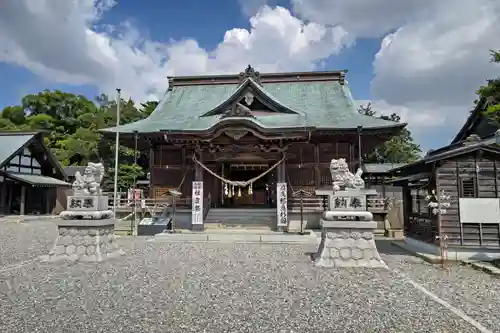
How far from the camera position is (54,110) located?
47.2 m

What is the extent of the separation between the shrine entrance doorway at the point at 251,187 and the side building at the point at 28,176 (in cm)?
1569

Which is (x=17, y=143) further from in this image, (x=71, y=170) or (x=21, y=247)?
(x=21, y=247)

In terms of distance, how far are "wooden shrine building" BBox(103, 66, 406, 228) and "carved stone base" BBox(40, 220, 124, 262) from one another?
20.0 ft

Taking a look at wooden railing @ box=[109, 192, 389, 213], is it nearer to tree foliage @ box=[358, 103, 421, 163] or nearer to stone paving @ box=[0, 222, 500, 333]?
stone paving @ box=[0, 222, 500, 333]

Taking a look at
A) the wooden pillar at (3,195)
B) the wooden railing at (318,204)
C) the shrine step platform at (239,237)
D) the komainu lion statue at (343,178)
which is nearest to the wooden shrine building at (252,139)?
the wooden railing at (318,204)

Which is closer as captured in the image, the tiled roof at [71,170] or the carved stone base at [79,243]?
the carved stone base at [79,243]

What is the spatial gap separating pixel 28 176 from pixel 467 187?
29473 mm

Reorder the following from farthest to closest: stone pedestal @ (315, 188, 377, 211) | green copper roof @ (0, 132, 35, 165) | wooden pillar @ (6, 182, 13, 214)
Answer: wooden pillar @ (6, 182, 13, 214) < green copper roof @ (0, 132, 35, 165) < stone pedestal @ (315, 188, 377, 211)

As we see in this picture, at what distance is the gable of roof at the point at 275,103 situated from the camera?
16578 millimetres

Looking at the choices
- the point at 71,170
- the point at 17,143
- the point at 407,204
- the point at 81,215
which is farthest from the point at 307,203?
the point at 71,170

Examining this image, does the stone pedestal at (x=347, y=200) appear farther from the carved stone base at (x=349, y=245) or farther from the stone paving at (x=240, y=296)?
the stone paving at (x=240, y=296)

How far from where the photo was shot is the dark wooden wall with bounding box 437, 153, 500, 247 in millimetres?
8852

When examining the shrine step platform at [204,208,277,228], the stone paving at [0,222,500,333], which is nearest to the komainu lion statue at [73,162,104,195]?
the stone paving at [0,222,500,333]

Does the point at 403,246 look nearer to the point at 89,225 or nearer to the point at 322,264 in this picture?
the point at 322,264
